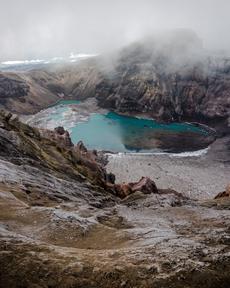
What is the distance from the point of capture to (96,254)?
4325 centimetres

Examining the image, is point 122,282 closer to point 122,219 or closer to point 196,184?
point 122,219

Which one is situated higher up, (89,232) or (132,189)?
(89,232)

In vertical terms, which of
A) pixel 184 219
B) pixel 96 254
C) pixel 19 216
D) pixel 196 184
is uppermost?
pixel 96 254

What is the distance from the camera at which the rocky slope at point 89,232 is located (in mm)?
37438

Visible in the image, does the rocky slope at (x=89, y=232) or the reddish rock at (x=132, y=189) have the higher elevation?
the rocky slope at (x=89, y=232)

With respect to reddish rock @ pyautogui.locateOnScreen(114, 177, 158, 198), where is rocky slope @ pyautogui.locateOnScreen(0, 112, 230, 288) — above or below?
above

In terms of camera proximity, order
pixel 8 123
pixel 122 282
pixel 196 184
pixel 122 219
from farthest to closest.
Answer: pixel 196 184 < pixel 8 123 < pixel 122 219 < pixel 122 282

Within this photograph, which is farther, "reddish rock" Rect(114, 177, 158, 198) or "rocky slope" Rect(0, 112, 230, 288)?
"reddish rock" Rect(114, 177, 158, 198)

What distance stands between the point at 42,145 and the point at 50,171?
988 inches

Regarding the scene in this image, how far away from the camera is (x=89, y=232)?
60.1m

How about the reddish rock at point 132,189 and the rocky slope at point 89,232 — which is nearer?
the rocky slope at point 89,232

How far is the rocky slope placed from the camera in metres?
37.4

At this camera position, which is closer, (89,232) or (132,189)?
(89,232)

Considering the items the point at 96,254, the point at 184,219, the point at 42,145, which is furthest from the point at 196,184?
the point at 96,254
